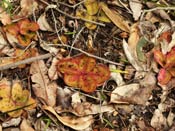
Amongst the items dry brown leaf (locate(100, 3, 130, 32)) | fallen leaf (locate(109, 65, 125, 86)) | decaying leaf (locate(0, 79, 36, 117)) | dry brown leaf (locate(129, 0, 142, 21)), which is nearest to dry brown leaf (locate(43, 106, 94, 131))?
decaying leaf (locate(0, 79, 36, 117))

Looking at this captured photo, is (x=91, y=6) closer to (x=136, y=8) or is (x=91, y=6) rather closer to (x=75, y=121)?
(x=136, y=8)

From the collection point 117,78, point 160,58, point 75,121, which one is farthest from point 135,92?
point 75,121

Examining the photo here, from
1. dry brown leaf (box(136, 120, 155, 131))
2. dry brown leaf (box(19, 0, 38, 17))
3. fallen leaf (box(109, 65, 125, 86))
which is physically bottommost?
dry brown leaf (box(136, 120, 155, 131))

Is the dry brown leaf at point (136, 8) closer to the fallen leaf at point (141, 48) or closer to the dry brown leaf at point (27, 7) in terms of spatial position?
the fallen leaf at point (141, 48)

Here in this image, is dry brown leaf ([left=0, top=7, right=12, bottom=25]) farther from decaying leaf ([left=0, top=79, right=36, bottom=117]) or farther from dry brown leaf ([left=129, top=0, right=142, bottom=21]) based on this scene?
dry brown leaf ([left=129, top=0, right=142, bottom=21])

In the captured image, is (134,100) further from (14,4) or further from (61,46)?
(14,4)

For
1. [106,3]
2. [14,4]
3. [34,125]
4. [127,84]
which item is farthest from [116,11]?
[34,125]

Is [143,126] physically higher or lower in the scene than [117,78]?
lower
